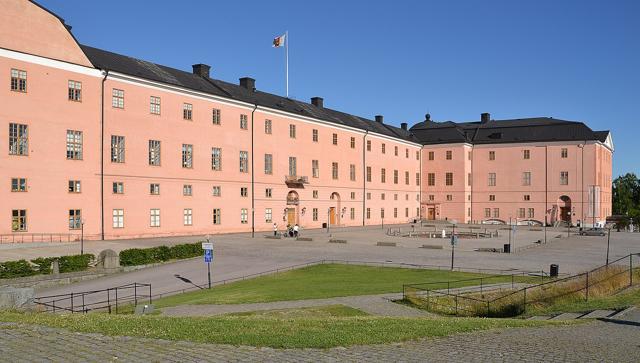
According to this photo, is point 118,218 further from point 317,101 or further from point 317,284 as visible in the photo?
point 317,101

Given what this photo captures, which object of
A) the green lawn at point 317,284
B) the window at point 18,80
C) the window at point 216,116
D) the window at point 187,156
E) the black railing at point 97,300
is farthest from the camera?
the window at point 216,116

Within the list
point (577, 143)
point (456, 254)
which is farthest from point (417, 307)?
point (577, 143)

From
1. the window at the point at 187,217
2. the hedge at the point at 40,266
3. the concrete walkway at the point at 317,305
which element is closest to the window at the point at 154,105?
the window at the point at 187,217

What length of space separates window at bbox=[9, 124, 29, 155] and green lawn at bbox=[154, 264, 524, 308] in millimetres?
21082

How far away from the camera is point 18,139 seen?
128 ft

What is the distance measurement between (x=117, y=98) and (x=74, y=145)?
5424 mm

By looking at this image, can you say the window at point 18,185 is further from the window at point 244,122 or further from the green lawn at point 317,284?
the window at point 244,122

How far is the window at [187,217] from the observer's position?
50.8 metres

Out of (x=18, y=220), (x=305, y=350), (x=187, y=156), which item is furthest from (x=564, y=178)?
(x=305, y=350)

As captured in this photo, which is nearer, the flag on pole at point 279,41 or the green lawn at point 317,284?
the green lawn at point 317,284

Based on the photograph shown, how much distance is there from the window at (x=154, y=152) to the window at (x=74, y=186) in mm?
7116

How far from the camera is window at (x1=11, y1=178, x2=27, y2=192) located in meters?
38.5

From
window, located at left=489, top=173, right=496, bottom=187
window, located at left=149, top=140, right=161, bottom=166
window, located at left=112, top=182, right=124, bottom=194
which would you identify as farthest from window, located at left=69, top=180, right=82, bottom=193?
window, located at left=489, top=173, right=496, bottom=187

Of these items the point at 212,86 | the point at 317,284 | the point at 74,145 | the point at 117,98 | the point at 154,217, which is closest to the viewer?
the point at 317,284
